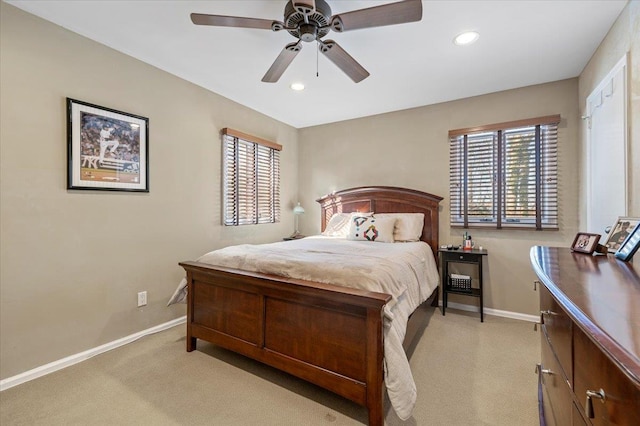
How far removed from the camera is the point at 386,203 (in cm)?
400

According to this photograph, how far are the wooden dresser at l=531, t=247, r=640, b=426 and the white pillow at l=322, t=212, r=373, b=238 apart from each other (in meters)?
2.56

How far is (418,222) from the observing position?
11.9 feet

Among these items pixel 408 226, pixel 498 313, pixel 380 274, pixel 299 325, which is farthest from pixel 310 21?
pixel 498 313

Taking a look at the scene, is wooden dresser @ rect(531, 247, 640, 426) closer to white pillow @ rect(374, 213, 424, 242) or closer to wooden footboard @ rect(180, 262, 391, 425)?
wooden footboard @ rect(180, 262, 391, 425)

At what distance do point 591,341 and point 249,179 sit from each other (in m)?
3.73

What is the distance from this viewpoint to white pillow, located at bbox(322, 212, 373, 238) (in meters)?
3.98

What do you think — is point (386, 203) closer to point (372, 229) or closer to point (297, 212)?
point (372, 229)

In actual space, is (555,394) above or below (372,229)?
below

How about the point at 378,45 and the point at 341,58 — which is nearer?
the point at 341,58

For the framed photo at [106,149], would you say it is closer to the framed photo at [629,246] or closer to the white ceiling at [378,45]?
the white ceiling at [378,45]

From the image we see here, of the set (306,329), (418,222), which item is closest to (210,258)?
(306,329)

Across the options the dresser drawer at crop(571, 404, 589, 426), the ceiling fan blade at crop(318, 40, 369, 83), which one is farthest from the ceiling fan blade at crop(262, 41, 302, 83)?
the dresser drawer at crop(571, 404, 589, 426)

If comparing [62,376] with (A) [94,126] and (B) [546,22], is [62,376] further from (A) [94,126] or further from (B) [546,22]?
(B) [546,22]

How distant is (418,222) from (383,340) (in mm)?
2296
